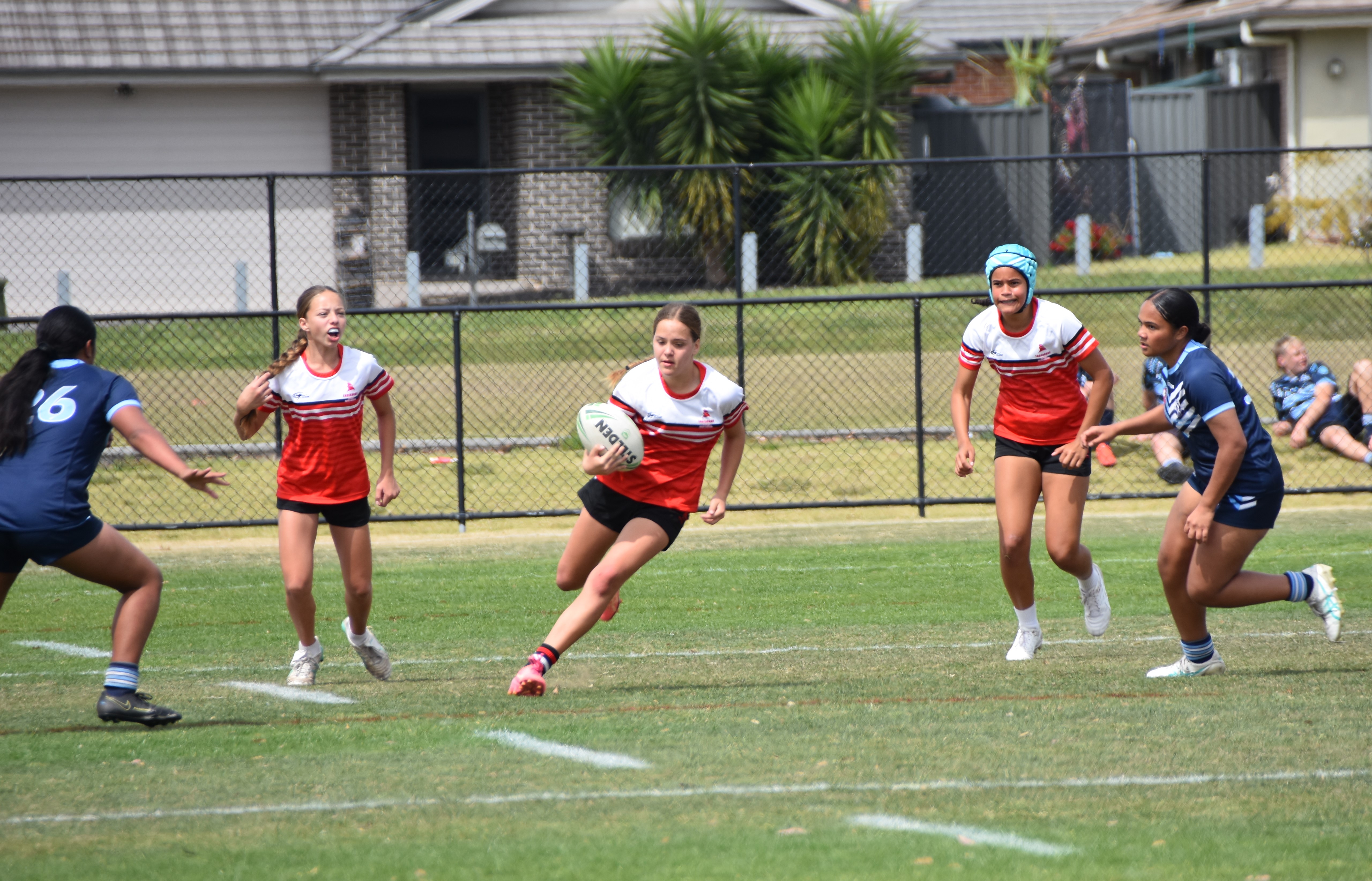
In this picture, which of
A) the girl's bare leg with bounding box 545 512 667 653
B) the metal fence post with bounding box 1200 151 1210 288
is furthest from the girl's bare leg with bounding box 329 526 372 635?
the metal fence post with bounding box 1200 151 1210 288

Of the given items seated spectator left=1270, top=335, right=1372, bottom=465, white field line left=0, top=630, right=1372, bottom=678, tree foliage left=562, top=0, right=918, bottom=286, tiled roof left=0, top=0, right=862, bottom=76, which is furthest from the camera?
tiled roof left=0, top=0, right=862, bottom=76

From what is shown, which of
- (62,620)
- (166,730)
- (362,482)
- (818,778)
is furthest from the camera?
(62,620)

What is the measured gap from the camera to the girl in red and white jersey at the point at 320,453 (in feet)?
22.9

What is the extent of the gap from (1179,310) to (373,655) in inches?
158

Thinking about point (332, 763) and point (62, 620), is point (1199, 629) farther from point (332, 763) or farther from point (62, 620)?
point (62, 620)

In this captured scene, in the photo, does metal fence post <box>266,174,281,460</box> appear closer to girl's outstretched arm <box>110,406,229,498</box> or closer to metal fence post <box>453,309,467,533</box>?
metal fence post <box>453,309,467,533</box>

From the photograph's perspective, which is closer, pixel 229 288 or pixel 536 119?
pixel 229 288

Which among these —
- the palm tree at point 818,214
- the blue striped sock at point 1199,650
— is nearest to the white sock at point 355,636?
the blue striped sock at point 1199,650

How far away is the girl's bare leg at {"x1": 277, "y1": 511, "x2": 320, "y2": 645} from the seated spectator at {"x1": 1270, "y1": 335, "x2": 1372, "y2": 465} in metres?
10.5

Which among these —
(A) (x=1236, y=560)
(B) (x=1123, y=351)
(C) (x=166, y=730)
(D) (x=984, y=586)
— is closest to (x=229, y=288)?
(B) (x=1123, y=351)

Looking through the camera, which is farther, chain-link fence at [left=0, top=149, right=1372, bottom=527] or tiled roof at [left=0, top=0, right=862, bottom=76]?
tiled roof at [left=0, top=0, right=862, bottom=76]

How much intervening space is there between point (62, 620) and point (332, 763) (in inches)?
174

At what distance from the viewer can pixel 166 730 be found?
6.21m

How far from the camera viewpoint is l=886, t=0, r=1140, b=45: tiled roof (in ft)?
112
